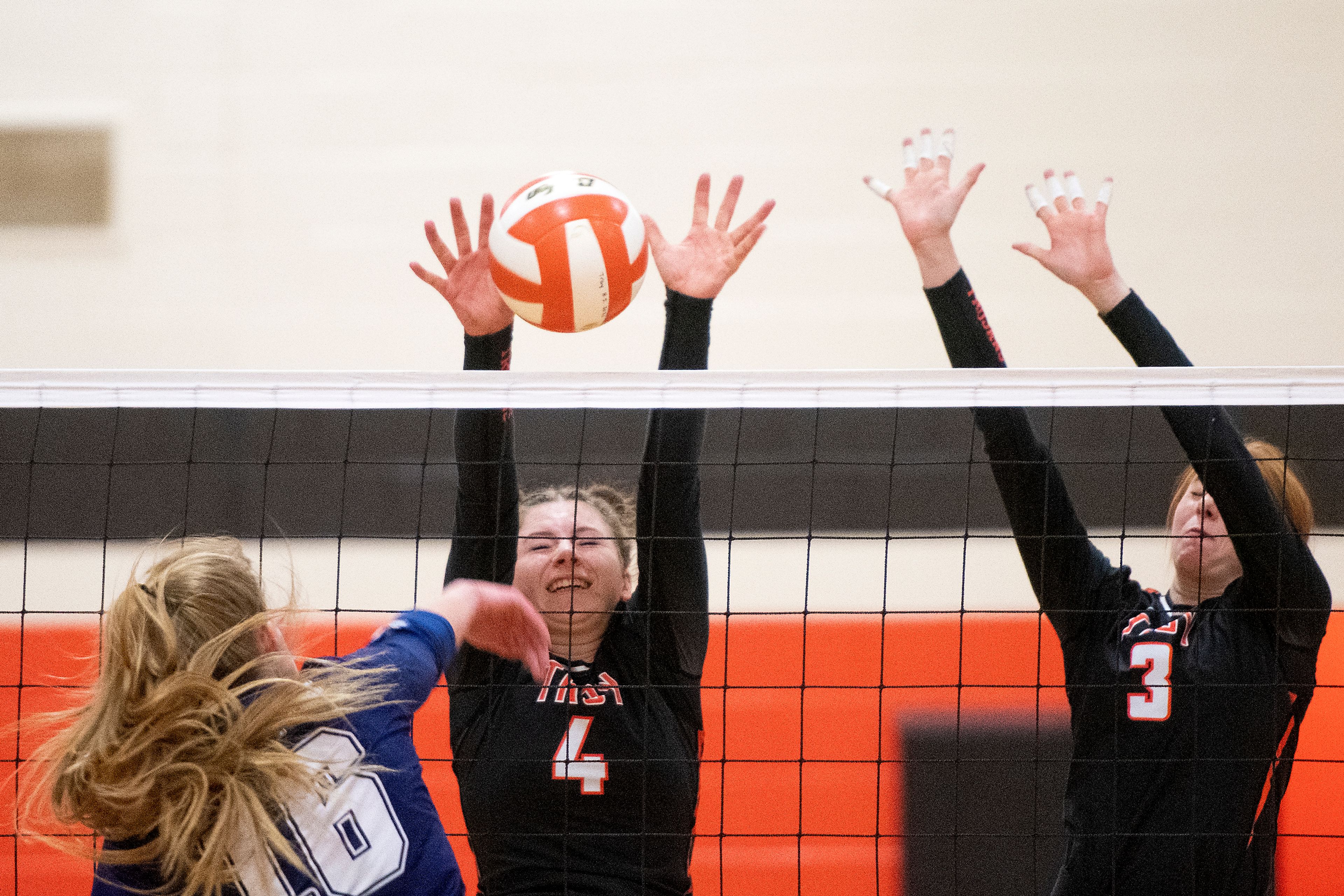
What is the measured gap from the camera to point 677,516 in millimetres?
2090

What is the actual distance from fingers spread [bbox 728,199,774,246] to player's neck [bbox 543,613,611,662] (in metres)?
0.85

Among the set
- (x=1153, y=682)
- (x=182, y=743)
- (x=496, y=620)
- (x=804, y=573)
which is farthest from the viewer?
(x=804, y=573)

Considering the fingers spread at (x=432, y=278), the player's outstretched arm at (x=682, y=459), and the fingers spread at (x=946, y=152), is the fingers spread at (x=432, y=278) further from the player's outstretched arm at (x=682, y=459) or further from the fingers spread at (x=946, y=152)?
the fingers spread at (x=946, y=152)

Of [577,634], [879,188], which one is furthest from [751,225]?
[577,634]

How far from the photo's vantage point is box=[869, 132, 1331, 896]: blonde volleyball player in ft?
6.52

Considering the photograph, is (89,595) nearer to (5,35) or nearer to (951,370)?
(5,35)

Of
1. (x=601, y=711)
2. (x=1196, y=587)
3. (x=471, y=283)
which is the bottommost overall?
(x=601, y=711)

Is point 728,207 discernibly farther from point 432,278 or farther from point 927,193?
point 432,278

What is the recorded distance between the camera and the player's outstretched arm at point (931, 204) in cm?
216

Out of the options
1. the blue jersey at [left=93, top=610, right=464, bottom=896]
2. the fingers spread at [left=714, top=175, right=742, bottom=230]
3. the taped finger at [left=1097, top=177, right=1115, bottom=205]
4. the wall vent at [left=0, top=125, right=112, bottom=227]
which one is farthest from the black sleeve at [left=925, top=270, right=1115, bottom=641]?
the wall vent at [left=0, top=125, right=112, bottom=227]

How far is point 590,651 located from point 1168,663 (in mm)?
1180

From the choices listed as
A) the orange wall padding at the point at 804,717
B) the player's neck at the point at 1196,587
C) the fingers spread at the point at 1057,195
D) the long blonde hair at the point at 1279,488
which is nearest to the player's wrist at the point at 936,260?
the fingers spread at the point at 1057,195

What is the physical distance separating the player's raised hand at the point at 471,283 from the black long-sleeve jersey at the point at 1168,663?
926mm

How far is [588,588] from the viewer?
7.27ft
